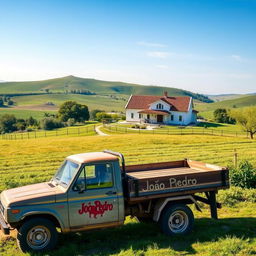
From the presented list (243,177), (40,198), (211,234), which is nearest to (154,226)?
(211,234)

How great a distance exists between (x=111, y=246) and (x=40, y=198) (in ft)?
7.17

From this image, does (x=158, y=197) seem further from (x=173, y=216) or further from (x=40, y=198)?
(x=40, y=198)

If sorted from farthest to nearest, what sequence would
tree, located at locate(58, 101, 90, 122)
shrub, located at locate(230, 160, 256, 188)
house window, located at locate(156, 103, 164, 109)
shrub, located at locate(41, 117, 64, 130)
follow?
tree, located at locate(58, 101, 90, 122) < shrub, located at locate(41, 117, 64, 130) < house window, located at locate(156, 103, 164, 109) < shrub, located at locate(230, 160, 256, 188)

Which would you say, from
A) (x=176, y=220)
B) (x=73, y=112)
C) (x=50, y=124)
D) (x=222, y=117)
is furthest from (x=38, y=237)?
(x=73, y=112)

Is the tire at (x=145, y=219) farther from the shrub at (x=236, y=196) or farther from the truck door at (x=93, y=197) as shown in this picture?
the shrub at (x=236, y=196)

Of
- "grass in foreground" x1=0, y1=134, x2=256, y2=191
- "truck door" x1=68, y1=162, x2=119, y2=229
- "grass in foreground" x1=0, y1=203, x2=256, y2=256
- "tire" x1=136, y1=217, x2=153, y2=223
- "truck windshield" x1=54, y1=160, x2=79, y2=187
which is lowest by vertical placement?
"grass in foreground" x1=0, y1=134, x2=256, y2=191

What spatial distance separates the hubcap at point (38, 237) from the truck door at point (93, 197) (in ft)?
2.10

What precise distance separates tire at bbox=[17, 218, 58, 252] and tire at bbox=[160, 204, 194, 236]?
2940 millimetres

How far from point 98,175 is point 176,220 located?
8.52 ft

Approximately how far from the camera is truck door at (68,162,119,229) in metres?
8.52

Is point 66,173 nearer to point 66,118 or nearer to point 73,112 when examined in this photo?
point 66,118

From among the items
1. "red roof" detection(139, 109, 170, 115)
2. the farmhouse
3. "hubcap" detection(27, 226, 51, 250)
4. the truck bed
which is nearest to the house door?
the farmhouse

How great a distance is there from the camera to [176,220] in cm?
949

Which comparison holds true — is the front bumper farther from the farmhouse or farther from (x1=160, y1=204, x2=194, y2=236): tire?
the farmhouse
